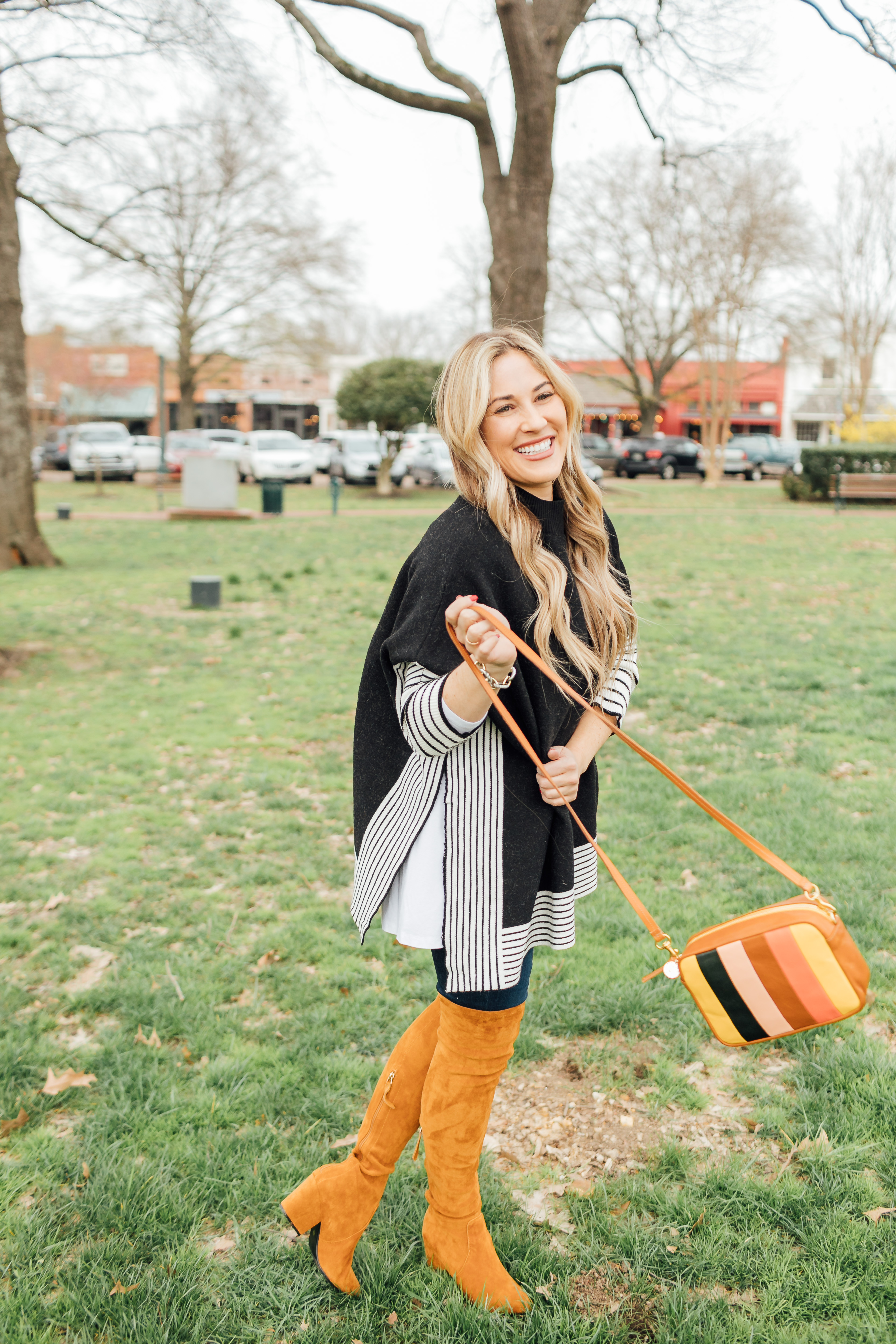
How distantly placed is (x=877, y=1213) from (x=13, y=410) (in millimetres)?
10867

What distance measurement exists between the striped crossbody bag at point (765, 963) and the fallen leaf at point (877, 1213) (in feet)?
2.99

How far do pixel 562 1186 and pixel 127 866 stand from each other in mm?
2478

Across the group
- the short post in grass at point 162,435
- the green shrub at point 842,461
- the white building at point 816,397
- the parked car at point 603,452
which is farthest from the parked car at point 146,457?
the white building at point 816,397

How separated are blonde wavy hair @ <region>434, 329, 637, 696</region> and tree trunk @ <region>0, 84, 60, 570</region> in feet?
31.9

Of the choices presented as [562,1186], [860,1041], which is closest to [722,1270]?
[562,1186]

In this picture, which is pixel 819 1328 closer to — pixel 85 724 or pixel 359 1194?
pixel 359 1194

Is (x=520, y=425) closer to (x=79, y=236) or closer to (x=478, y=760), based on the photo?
(x=478, y=760)

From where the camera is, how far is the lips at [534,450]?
72.9 inches

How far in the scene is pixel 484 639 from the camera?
5.22 feet

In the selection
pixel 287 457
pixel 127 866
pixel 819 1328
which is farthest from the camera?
pixel 287 457

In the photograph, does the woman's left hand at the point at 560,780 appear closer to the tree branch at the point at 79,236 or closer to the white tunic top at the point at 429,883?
the white tunic top at the point at 429,883

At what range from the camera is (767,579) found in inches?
444

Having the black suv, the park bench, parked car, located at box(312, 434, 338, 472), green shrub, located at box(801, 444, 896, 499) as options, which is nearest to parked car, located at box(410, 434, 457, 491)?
parked car, located at box(312, 434, 338, 472)

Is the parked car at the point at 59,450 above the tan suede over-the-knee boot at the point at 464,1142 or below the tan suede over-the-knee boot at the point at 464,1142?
above
